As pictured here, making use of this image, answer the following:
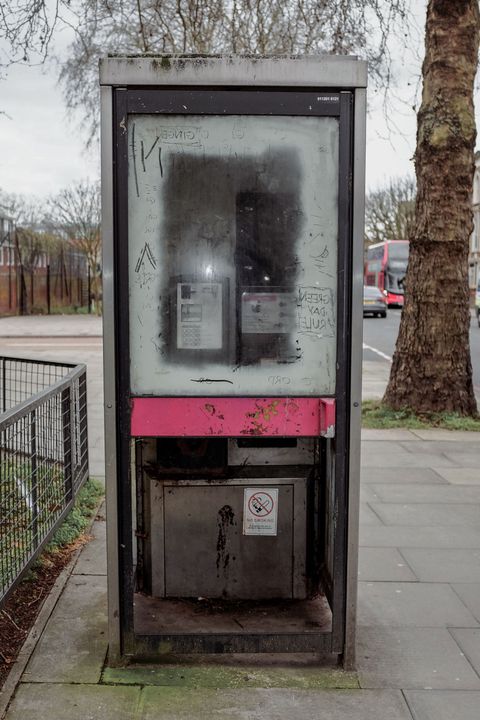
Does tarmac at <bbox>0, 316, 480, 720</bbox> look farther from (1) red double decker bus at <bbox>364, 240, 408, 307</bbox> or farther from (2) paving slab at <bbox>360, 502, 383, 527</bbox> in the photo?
(1) red double decker bus at <bbox>364, 240, 408, 307</bbox>

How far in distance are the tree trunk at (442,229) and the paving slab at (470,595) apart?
17.7 feet

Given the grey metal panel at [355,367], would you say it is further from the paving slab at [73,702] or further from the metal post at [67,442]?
the metal post at [67,442]

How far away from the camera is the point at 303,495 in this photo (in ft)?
12.8

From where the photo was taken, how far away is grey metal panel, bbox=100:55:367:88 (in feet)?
10.5

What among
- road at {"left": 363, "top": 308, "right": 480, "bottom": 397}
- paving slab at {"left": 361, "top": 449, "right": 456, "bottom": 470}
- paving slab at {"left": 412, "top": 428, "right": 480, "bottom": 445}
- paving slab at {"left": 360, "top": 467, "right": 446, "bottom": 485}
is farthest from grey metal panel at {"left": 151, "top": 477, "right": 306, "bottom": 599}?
road at {"left": 363, "top": 308, "right": 480, "bottom": 397}

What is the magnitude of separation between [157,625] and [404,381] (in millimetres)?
6683

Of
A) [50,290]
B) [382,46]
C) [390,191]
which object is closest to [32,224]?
[50,290]

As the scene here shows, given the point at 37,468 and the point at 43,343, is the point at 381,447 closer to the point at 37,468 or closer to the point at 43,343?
the point at 37,468

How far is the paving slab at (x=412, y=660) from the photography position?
3.41m

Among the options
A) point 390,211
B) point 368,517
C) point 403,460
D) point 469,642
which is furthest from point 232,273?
point 390,211

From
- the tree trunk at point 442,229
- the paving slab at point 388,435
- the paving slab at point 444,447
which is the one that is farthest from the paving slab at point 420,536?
the tree trunk at point 442,229

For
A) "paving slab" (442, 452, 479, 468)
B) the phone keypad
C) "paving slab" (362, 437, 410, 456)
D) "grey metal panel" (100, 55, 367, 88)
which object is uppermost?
"grey metal panel" (100, 55, 367, 88)

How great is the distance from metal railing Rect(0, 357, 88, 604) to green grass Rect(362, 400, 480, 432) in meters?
4.50

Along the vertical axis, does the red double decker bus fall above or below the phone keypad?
above
